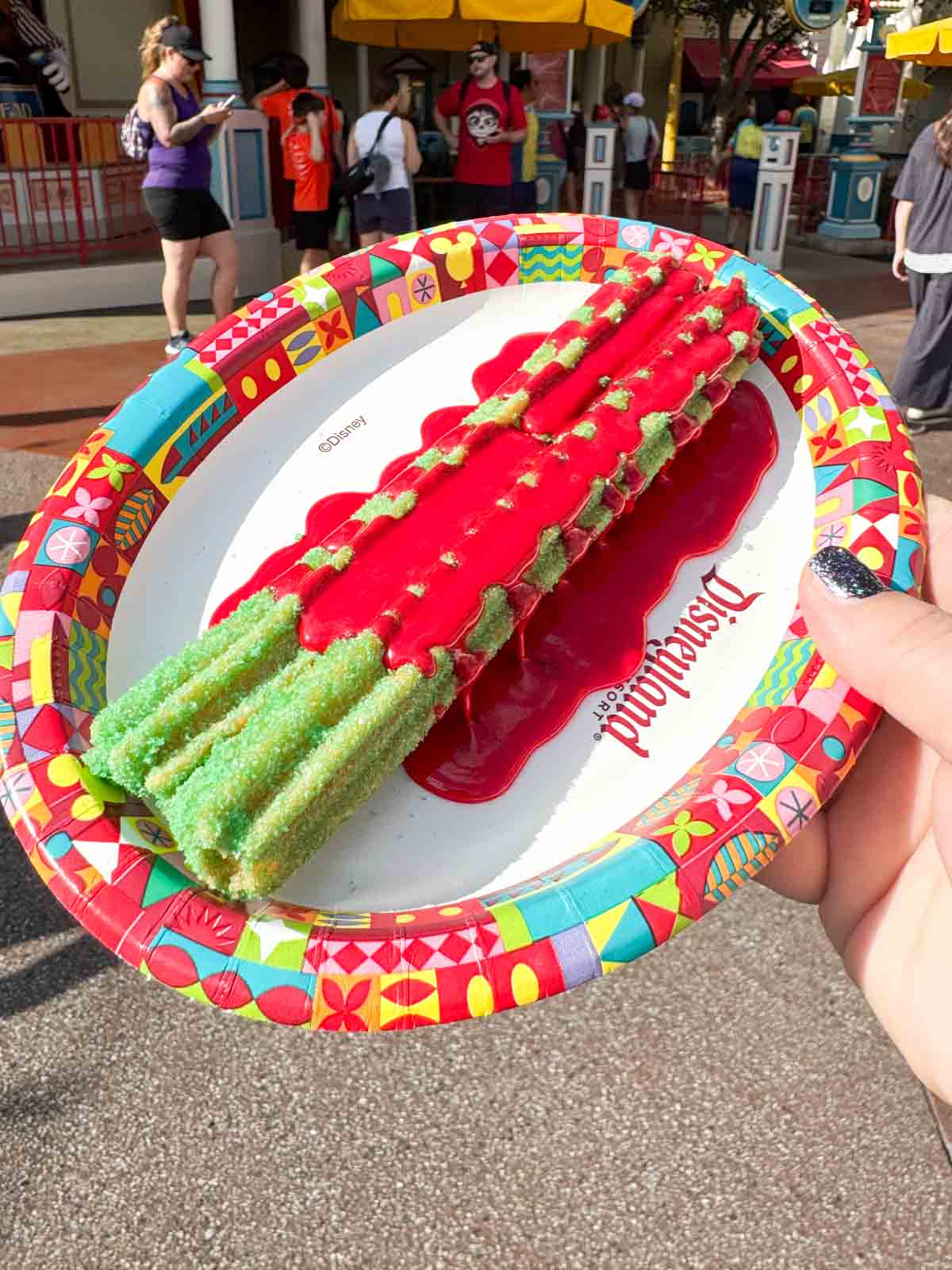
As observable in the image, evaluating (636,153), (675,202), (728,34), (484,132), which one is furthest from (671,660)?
(728,34)

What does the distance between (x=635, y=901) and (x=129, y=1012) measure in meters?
1.53

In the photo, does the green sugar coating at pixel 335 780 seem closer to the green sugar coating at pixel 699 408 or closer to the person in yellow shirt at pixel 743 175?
the green sugar coating at pixel 699 408

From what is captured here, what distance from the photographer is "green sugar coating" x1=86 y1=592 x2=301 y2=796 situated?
1216 millimetres

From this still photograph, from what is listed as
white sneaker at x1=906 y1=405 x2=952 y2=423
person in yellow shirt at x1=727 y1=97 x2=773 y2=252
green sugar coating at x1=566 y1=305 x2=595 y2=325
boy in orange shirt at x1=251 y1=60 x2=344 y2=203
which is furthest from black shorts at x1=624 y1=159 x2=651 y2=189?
green sugar coating at x1=566 y1=305 x2=595 y2=325

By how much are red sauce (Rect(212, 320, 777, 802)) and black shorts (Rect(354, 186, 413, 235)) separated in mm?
5149

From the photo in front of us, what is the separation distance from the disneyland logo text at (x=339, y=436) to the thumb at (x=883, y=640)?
0.83 m

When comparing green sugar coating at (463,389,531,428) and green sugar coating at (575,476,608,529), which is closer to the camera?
green sugar coating at (575,476,608,529)

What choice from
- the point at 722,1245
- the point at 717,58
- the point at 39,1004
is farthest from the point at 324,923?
the point at 717,58

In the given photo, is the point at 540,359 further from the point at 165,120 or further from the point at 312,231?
the point at 312,231

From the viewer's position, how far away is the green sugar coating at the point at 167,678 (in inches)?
48.7

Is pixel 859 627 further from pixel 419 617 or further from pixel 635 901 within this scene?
pixel 419 617

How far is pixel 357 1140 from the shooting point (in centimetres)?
194

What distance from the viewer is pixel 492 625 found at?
4.35ft

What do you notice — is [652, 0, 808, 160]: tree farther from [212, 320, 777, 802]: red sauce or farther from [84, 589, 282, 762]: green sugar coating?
[84, 589, 282, 762]: green sugar coating
